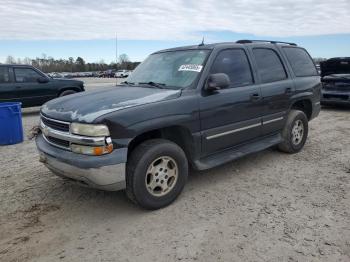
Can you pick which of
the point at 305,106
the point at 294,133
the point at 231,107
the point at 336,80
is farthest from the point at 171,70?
the point at 336,80

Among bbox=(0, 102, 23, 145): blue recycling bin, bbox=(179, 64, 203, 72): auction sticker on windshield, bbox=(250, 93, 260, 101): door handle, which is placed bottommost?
bbox=(0, 102, 23, 145): blue recycling bin

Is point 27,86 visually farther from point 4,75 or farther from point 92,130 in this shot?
point 92,130

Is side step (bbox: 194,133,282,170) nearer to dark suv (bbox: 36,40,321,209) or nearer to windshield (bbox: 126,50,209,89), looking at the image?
dark suv (bbox: 36,40,321,209)

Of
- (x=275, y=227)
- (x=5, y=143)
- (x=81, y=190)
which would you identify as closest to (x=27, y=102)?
(x=5, y=143)

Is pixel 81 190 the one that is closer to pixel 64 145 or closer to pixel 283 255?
pixel 64 145

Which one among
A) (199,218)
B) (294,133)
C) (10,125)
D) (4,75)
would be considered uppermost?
(4,75)

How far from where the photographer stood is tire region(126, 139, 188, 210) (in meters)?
3.91

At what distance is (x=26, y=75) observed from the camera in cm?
1198

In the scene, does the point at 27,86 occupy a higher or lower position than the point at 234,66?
lower

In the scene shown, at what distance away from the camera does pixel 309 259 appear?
314 cm

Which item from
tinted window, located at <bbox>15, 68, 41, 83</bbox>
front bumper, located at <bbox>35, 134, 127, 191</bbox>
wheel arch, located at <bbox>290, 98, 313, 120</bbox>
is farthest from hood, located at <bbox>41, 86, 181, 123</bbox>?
tinted window, located at <bbox>15, 68, 41, 83</bbox>

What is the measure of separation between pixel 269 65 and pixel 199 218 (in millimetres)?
2989

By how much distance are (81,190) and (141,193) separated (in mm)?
1252

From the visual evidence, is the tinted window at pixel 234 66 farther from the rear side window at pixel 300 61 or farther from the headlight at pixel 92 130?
the headlight at pixel 92 130
